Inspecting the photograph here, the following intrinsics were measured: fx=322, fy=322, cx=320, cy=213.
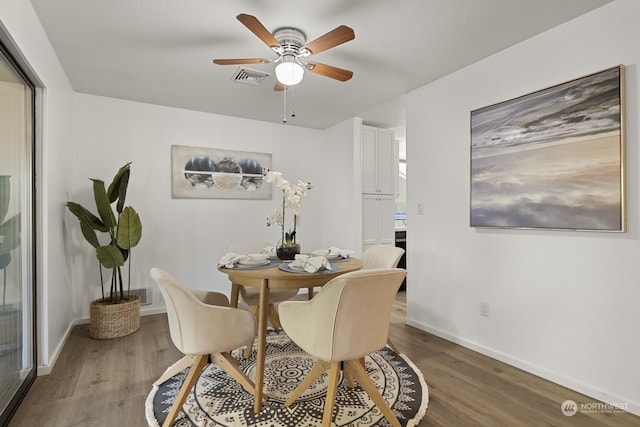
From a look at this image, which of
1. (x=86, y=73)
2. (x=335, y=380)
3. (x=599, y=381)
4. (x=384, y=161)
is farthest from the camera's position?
(x=384, y=161)

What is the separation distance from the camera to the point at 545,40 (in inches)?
88.0

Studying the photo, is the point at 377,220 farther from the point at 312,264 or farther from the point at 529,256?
the point at 312,264

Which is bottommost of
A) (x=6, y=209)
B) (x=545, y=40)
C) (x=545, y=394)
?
(x=545, y=394)

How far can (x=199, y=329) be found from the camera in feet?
5.55

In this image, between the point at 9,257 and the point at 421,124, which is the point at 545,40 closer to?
the point at 421,124

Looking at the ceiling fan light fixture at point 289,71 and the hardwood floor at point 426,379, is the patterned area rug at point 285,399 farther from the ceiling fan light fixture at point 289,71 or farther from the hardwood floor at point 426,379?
the ceiling fan light fixture at point 289,71

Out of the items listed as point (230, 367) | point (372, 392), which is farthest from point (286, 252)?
point (372, 392)

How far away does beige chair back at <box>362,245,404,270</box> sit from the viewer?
256cm

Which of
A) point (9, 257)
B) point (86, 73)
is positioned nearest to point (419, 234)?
point (9, 257)

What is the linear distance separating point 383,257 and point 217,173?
2.43m

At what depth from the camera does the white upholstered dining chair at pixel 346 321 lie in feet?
5.03

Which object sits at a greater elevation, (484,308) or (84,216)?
(84,216)

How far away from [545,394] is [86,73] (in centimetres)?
434

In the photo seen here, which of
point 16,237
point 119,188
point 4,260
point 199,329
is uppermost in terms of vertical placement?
point 119,188
